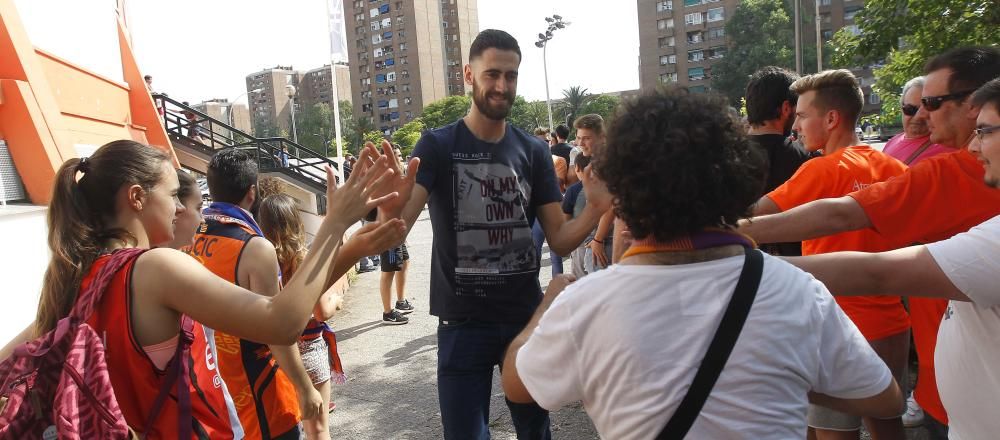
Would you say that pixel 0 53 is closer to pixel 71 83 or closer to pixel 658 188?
pixel 71 83

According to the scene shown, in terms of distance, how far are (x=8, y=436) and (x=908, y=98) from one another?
4.92 m

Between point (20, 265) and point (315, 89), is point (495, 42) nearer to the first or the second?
point (20, 265)

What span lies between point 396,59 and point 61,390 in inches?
4216

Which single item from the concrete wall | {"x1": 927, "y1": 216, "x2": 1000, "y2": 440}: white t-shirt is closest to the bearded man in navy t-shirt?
{"x1": 927, "y1": 216, "x2": 1000, "y2": 440}: white t-shirt

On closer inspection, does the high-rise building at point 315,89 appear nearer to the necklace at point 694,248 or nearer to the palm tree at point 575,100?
the palm tree at point 575,100

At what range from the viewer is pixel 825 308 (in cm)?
134

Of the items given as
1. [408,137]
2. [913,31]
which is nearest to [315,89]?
[408,137]

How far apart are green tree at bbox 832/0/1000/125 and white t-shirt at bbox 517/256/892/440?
29.9 feet

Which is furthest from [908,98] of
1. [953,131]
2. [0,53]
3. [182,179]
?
[0,53]

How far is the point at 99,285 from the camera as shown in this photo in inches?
65.1

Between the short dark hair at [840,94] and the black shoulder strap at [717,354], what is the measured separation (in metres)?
2.06

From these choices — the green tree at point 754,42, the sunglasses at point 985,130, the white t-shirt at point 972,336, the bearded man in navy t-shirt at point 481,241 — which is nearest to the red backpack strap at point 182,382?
the bearded man in navy t-shirt at point 481,241

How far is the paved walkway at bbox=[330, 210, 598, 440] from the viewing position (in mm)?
4523

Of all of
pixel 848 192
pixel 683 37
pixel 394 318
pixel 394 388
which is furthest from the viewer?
pixel 683 37
